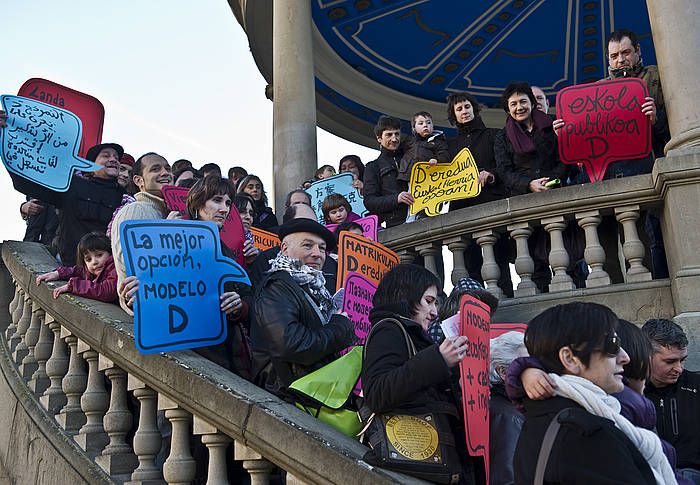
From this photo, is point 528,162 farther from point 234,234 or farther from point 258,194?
point 234,234

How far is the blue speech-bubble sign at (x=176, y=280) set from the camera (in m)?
3.73

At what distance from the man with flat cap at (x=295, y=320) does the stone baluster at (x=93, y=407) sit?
3.59 feet

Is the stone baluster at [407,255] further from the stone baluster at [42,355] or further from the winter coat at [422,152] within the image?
the stone baluster at [42,355]

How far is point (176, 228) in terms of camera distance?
3.96m

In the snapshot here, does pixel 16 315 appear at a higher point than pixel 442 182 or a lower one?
lower

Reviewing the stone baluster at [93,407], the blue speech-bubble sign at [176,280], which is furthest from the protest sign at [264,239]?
the blue speech-bubble sign at [176,280]

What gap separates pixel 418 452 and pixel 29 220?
6.50 metres

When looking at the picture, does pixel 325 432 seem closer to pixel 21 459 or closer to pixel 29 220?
pixel 21 459

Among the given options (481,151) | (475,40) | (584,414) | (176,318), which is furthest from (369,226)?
(475,40)

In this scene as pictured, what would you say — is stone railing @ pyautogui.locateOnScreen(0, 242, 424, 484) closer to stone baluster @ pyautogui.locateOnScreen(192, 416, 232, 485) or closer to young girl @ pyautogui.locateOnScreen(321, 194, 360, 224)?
stone baluster @ pyautogui.locateOnScreen(192, 416, 232, 485)

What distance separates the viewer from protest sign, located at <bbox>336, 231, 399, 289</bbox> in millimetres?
5039

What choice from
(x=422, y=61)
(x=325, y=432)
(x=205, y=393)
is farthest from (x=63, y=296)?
(x=422, y=61)

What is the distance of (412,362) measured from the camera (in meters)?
2.96

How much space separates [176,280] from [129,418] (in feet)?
2.75
